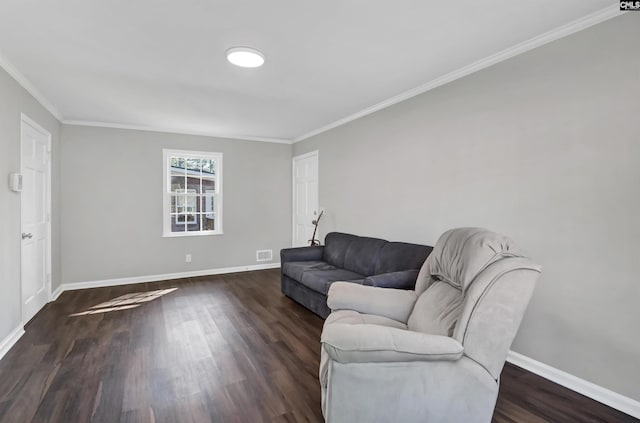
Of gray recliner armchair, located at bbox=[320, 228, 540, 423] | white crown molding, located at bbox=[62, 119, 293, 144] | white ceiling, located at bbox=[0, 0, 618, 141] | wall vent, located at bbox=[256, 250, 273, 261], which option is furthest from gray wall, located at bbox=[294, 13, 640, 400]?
wall vent, located at bbox=[256, 250, 273, 261]

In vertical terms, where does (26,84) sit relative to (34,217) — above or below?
above

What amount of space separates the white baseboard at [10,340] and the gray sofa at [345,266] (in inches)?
105

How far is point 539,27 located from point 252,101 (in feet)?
9.15

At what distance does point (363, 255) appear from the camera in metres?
3.72

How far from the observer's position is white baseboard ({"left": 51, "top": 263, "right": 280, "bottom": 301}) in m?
4.59

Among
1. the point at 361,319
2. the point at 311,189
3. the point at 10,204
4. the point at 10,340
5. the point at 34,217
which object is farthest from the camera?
the point at 311,189

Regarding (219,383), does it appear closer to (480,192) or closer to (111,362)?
(111,362)

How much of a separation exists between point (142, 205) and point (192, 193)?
79 centimetres

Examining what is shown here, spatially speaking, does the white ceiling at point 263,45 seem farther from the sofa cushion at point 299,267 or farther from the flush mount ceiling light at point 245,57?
the sofa cushion at point 299,267

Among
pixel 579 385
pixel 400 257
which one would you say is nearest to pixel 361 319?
pixel 400 257

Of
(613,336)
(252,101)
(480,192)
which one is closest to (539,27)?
(480,192)

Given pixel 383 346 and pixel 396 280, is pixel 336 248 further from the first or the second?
pixel 383 346

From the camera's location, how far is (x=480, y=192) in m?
2.81

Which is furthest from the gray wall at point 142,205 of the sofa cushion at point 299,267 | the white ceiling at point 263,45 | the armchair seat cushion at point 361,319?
the armchair seat cushion at point 361,319
